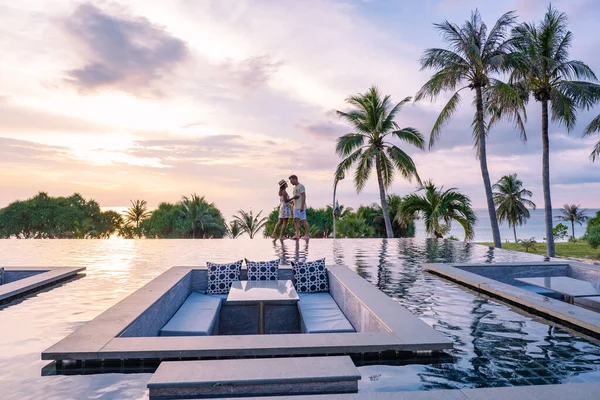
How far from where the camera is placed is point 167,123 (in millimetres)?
23375

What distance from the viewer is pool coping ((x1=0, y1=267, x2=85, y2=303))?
6007mm

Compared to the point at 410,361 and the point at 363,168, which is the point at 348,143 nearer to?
the point at 363,168

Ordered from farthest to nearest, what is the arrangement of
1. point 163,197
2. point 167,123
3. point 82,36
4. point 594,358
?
point 163,197 → point 167,123 → point 82,36 → point 594,358

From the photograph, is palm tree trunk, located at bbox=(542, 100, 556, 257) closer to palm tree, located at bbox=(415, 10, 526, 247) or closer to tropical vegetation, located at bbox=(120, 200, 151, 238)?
palm tree, located at bbox=(415, 10, 526, 247)

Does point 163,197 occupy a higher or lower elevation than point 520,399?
higher

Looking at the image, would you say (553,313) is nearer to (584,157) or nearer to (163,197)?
(584,157)

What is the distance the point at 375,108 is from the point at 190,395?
22314 mm

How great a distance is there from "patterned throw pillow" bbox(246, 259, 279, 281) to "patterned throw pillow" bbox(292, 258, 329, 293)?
374 mm

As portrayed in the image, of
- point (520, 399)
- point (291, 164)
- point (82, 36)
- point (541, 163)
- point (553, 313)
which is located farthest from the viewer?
point (291, 164)

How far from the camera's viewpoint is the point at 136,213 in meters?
40.9

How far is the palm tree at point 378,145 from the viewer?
917 inches

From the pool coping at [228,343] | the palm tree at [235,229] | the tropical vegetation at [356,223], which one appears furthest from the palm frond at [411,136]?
the pool coping at [228,343]

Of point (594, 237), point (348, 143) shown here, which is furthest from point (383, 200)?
point (594, 237)

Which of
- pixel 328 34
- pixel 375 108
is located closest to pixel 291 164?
pixel 375 108
